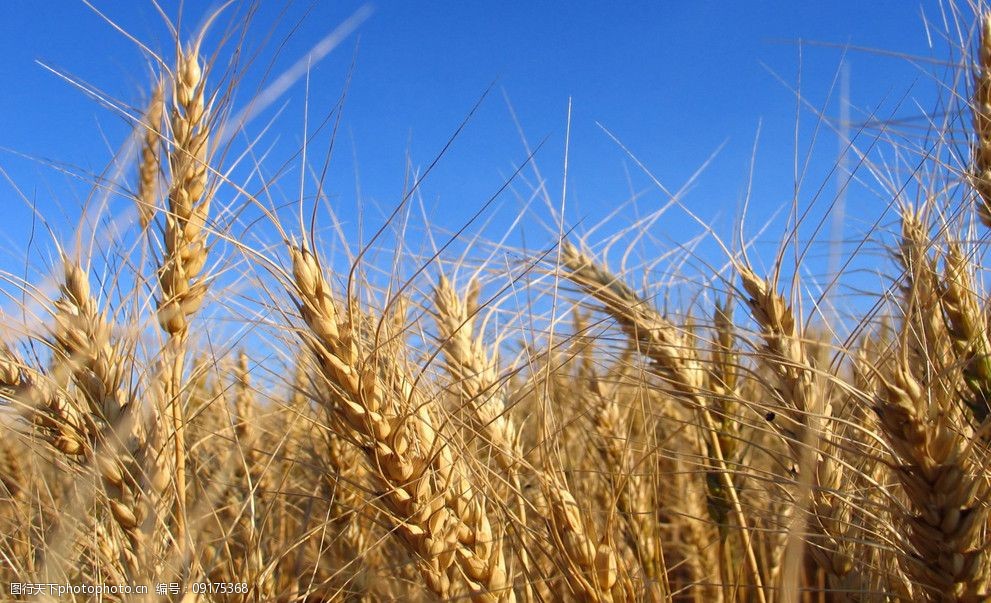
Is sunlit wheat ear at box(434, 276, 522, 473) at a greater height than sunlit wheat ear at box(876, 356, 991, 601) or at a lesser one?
greater

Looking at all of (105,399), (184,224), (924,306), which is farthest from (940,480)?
(184,224)

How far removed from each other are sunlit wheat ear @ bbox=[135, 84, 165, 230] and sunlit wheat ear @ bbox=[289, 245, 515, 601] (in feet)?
2.39

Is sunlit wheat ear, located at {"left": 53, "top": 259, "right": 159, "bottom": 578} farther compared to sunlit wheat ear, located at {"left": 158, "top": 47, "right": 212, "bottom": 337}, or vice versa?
sunlit wheat ear, located at {"left": 158, "top": 47, "right": 212, "bottom": 337}

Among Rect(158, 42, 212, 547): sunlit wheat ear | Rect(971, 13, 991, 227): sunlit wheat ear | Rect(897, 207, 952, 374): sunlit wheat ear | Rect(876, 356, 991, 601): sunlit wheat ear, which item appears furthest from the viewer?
Rect(158, 42, 212, 547): sunlit wheat ear

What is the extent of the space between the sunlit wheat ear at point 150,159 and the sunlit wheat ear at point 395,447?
2.39 feet

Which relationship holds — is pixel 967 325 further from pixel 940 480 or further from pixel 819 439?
pixel 940 480

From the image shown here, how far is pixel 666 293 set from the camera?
2428 millimetres

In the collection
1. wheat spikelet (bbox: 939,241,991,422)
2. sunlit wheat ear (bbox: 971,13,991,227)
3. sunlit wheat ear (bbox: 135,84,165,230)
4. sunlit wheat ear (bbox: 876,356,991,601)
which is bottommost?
sunlit wheat ear (bbox: 876,356,991,601)

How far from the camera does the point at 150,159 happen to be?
2.45 meters

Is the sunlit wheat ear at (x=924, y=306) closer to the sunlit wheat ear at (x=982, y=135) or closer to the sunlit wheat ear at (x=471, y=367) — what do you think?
the sunlit wheat ear at (x=982, y=135)

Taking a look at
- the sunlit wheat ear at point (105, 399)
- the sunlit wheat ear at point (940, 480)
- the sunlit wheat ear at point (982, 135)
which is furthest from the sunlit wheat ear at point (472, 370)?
the sunlit wheat ear at point (982, 135)

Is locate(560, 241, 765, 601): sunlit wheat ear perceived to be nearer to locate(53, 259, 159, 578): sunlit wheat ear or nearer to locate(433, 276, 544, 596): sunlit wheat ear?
locate(433, 276, 544, 596): sunlit wheat ear

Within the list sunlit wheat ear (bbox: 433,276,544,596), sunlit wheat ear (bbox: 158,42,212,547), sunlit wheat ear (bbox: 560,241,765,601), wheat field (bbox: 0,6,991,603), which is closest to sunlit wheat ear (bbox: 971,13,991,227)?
wheat field (bbox: 0,6,991,603)

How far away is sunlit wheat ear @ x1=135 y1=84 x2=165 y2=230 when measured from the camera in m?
1.99
